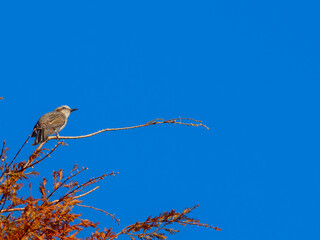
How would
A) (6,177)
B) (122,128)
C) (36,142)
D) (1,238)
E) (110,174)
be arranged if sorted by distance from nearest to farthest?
(1,238) < (6,177) < (110,174) < (122,128) < (36,142)

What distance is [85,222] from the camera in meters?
4.69

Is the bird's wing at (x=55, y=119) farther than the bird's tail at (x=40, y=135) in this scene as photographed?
Yes

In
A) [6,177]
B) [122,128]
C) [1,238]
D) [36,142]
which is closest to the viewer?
[1,238]

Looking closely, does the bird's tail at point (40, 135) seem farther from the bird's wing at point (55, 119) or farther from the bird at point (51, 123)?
the bird's wing at point (55, 119)

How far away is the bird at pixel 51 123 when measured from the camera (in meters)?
8.06

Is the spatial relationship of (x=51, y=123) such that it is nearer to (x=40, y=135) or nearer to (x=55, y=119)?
(x=55, y=119)

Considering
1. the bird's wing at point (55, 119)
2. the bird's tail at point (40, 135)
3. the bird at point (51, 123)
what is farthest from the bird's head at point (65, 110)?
the bird's tail at point (40, 135)

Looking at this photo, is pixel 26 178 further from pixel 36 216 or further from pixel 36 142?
pixel 36 142

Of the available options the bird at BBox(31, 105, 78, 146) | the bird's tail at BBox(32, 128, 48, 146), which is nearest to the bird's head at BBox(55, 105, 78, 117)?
the bird at BBox(31, 105, 78, 146)

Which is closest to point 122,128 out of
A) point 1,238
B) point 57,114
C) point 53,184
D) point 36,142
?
point 53,184

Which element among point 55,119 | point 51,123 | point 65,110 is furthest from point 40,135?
point 65,110

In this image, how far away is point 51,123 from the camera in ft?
29.4

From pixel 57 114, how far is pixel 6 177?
5592mm

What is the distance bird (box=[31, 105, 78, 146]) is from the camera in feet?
26.5
